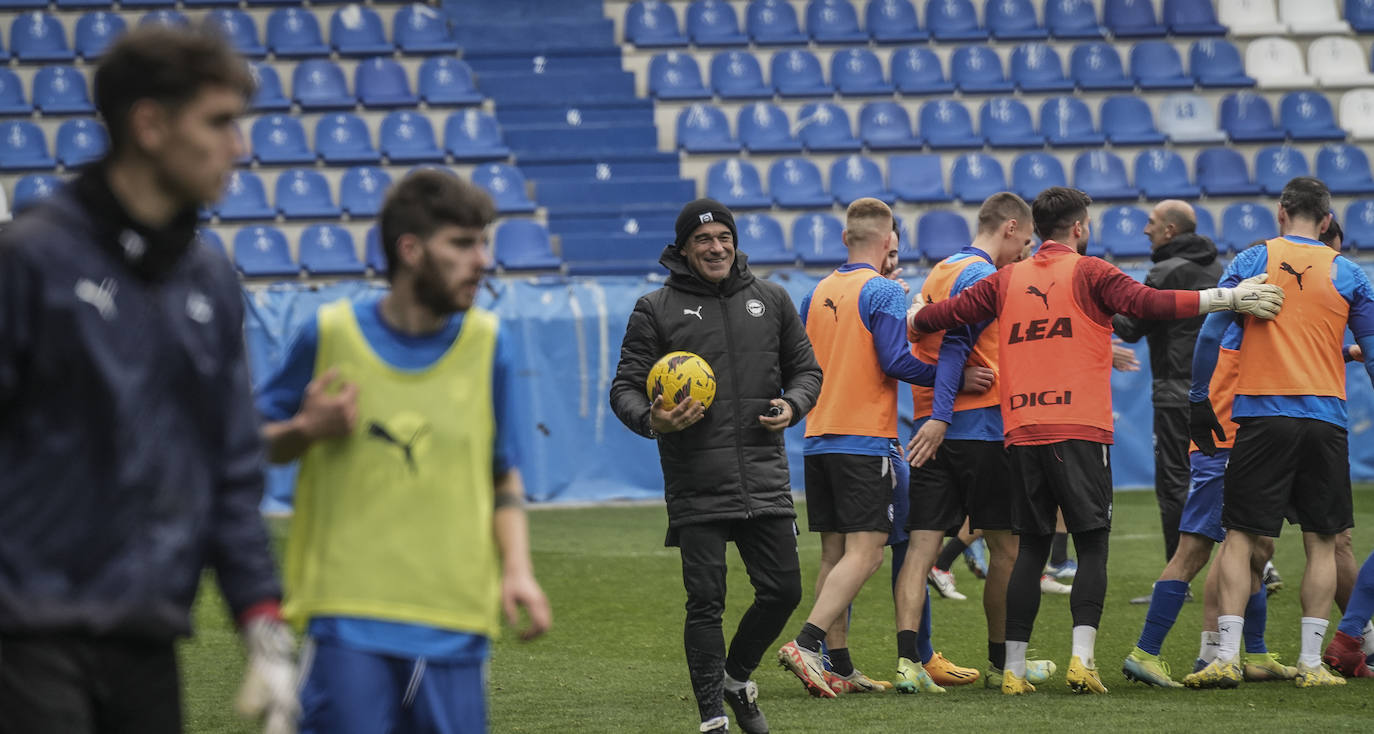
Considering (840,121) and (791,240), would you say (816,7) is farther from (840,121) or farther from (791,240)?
(791,240)

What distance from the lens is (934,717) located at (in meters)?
6.36

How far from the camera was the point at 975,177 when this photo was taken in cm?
1989

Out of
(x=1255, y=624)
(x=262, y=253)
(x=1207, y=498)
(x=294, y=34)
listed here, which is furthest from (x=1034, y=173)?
(x=1255, y=624)

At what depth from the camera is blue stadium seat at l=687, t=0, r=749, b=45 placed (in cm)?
2164

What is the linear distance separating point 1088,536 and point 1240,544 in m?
0.79

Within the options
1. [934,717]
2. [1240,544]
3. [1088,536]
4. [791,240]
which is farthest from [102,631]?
[791,240]

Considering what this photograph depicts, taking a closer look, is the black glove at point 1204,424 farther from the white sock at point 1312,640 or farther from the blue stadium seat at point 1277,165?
the blue stadium seat at point 1277,165

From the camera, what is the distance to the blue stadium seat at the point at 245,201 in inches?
742

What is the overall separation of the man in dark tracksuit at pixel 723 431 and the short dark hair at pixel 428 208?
2.55 meters

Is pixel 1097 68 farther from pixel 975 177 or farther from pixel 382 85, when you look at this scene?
pixel 382 85

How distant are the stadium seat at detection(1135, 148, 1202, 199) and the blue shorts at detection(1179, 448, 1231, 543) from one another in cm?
1324

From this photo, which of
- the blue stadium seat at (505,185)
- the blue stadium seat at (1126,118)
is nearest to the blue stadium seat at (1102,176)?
the blue stadium seat at (1126,118)

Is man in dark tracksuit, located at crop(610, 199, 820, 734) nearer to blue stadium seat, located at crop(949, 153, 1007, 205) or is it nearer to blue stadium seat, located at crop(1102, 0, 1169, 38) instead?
blue stadium seat, located at crop(949, 153, 1007, 205)

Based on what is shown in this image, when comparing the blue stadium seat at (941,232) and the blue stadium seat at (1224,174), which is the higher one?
the blue stadium seat at (1224,174)
